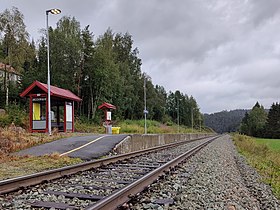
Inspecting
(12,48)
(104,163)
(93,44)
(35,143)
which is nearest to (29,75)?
(12,48)

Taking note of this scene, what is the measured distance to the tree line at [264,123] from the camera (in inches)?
3752

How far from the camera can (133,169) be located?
8.58 metres

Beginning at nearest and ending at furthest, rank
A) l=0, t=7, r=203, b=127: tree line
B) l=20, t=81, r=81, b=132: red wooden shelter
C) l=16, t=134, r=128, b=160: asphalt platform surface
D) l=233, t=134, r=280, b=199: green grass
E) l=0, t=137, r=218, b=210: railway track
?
l=0, t=137, r=218, b=210: railway track → l=233, t=134, r=280, b=199: green grass → l=16, t=134, r=128, b=160: asphalt platform surface → l=20, t=81, r=81, b=132: red wooden shelter → l=0, t=7, r=203, b=127: tree line

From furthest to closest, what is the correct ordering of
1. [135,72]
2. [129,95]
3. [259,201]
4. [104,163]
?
[135,72]
[129,95]
[104,163]
[259,201]

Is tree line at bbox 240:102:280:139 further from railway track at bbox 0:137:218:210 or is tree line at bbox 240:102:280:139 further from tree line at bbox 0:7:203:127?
railway track at bbox 0:137:218:210

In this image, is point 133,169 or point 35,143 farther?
point 35,143

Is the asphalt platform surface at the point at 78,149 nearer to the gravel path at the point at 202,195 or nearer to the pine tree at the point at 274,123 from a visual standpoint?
the gravel path at the point at 202,195

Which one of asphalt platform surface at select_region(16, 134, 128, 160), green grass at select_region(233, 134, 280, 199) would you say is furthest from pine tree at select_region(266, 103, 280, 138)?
asphalt platform surface at select_region(16, 134, 128, 160)

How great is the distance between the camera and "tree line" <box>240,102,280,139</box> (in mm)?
95312

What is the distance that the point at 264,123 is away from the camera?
11212cm

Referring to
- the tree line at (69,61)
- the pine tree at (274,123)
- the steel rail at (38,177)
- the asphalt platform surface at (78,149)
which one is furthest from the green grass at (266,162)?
the pine tree at (274,123)

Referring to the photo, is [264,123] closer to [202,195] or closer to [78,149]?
[78,149]

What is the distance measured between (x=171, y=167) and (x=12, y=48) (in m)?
32.6

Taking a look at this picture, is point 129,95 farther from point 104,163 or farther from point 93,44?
point 104,163
